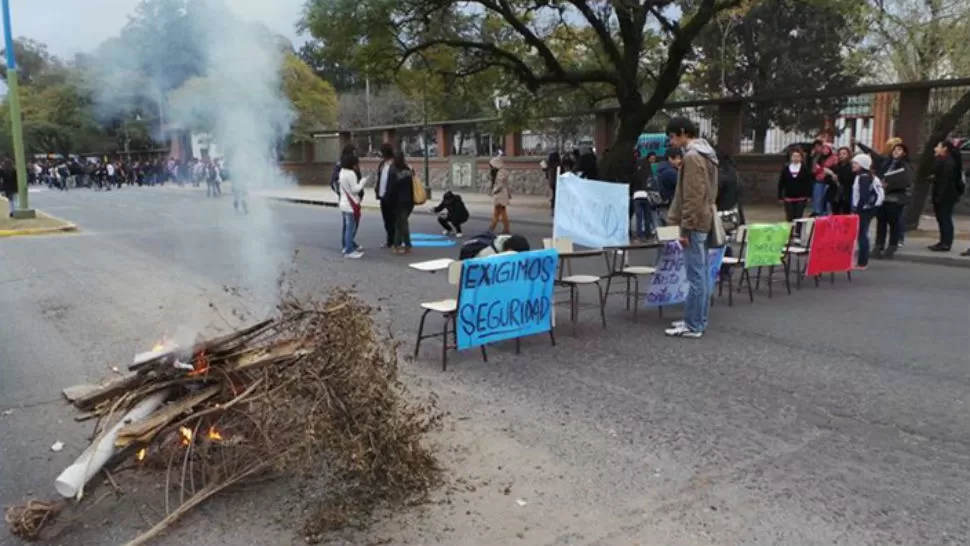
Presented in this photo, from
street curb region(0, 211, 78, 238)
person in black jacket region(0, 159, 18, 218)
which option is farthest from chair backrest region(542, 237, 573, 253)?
person in black jacket region(0, 159, 18, 218)

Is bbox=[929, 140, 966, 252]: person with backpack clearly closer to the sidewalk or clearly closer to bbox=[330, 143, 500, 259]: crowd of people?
the sidewalk

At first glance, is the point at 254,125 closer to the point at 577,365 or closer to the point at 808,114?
the point at 577,365

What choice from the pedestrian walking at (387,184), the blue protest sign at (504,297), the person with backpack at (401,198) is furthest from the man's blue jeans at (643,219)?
the blue protest sign at (504,297)

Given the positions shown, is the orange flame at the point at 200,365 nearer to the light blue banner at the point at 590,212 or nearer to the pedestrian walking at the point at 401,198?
the light blue banner at the point at 590,212

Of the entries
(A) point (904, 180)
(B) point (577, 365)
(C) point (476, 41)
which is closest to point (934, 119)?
(A) point (904, 180)

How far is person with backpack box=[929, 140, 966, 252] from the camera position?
12188 millimetres

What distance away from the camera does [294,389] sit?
13.5 feet

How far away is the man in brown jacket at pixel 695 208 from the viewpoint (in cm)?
692

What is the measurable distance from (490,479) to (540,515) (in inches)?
19.1

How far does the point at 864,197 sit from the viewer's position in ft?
37.8

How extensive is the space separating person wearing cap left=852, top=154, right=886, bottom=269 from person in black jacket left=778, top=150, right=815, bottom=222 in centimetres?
151

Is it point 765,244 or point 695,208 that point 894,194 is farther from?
point 695,208

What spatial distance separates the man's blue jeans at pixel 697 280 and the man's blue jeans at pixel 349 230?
7.00 m

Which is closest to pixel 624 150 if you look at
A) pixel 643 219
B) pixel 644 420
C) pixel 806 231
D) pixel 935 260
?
pixel 643 219
